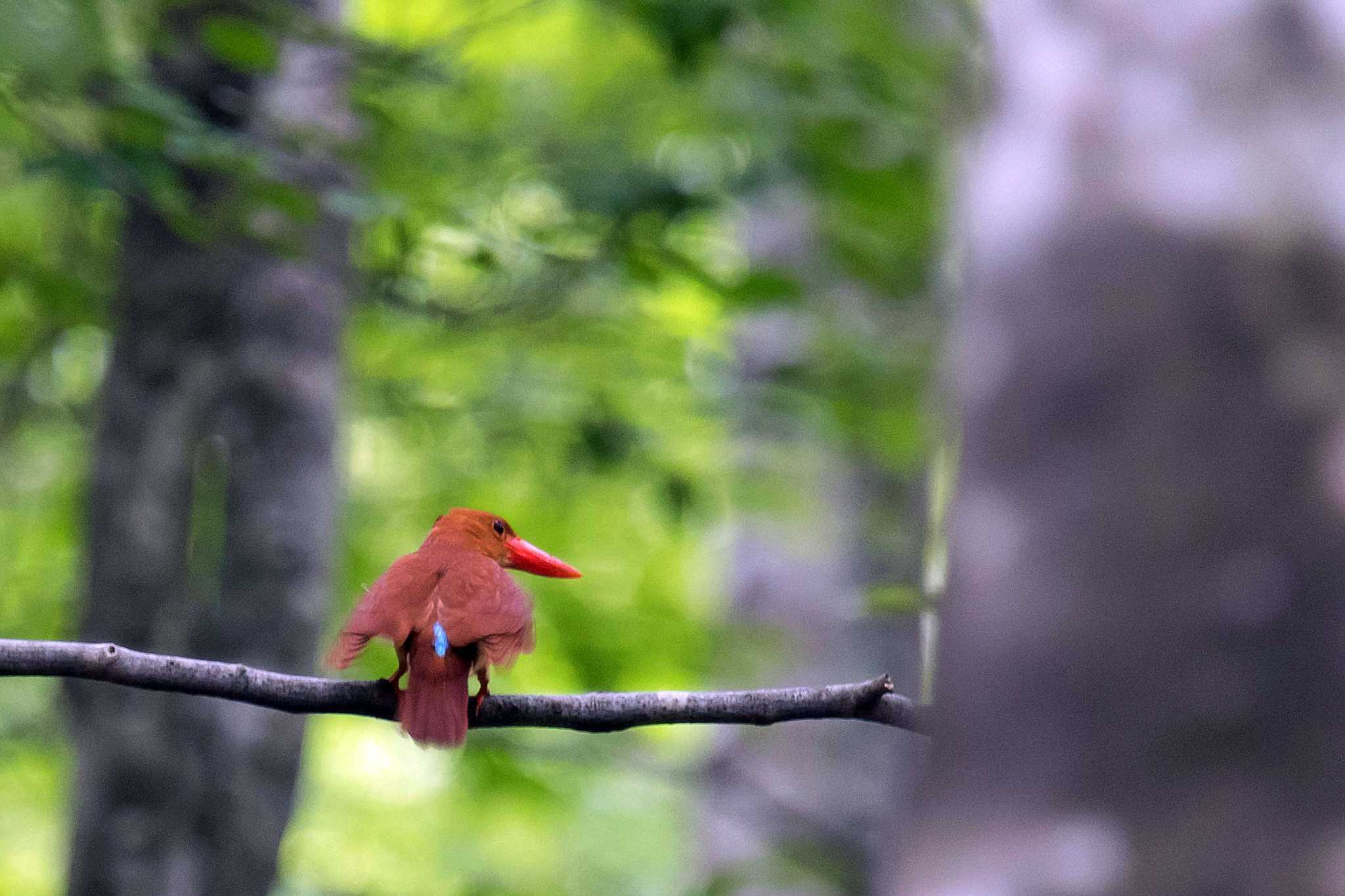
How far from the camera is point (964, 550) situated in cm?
128

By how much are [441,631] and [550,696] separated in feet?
1.02

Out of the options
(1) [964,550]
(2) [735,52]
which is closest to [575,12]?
(2) [735,52]

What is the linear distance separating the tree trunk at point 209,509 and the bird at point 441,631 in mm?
1800

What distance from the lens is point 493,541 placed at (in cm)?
239

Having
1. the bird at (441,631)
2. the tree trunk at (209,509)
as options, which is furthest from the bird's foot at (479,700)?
the tree trunk at (209,509)

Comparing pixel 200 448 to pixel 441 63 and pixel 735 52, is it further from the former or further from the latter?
pixel 735 52

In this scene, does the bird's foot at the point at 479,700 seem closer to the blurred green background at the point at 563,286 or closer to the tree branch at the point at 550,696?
the blurred green background at the point at 563,286

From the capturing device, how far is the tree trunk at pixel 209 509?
11.8 feet

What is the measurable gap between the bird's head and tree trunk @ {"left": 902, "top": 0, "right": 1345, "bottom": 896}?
1.15 metres

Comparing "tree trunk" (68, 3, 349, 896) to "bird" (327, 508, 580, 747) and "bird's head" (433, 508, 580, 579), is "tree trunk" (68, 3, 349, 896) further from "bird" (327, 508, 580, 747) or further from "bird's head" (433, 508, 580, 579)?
"bird" (327, 508, 580, 747)

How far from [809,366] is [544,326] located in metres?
0.90

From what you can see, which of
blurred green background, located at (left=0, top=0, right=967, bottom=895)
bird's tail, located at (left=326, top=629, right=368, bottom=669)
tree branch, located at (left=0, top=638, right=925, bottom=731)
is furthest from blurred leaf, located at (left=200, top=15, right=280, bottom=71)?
tree branch, located at (left=0, top=638, right=925, bottom=731)

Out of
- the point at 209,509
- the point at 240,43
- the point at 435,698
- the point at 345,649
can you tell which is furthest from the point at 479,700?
the point at 209,509

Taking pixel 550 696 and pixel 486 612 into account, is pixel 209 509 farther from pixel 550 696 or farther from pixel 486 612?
pixel 550 696
